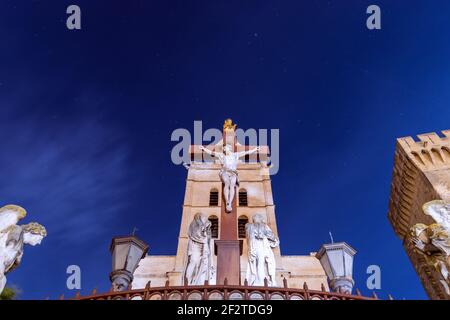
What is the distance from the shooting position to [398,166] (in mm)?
26922

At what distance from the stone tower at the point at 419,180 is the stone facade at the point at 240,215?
7.42 meters

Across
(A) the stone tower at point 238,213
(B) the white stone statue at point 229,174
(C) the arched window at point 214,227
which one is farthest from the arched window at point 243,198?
(B) the white stone statue at point 229,174

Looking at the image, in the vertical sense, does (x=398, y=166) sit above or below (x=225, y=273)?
above

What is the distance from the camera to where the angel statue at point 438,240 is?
5586mm

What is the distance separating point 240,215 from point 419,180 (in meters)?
12.4

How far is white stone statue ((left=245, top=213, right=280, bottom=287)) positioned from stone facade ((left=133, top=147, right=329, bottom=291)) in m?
10.1

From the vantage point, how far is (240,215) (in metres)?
25.0

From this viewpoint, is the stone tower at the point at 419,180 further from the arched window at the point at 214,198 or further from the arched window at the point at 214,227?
the arched window at the point at 214,198
